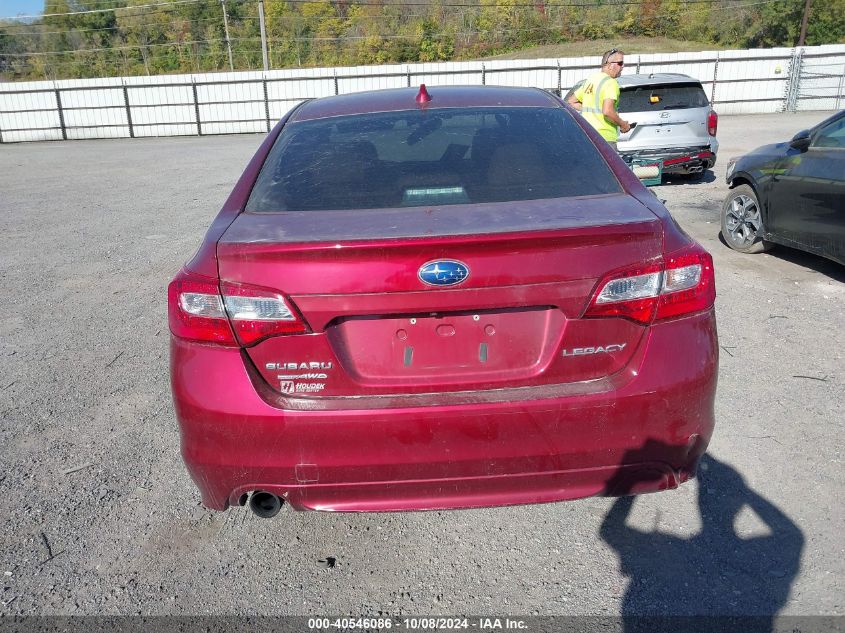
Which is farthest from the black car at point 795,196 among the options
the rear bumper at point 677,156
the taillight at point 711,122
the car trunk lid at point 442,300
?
the car trunk lid at point 442,300

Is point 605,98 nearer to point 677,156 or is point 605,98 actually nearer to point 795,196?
point 795,196

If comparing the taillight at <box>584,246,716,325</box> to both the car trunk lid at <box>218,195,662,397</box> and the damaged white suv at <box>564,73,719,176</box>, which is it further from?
the damaged white suv at <box>564,73,719,176</box>

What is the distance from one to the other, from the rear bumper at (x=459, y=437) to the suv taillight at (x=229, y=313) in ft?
0.18

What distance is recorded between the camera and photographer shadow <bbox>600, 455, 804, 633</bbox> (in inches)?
89.7

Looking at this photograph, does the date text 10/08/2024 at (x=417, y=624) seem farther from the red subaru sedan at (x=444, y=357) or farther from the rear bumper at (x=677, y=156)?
the rear bumper at (x=677, y=156)

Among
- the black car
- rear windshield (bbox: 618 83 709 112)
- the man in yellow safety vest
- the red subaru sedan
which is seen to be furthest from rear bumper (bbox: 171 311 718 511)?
rear windshield (bbox: 618 83 709 112)

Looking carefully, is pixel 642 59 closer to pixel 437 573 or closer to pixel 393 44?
pixel 437 573

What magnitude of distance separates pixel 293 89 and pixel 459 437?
2669 centimetres

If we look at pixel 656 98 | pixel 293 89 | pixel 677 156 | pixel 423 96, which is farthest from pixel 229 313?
pixel 293 89

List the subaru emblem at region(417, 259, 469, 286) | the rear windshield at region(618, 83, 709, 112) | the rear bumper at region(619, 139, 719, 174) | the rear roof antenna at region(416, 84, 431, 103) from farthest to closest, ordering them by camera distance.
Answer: the rear windshield at region(618, 83, 709, 112) → the rear bumper at region(619, 139, 719, 174) → the rear roof antenna at region(416, 84, 431, 103) → the subaru emblem at region(417, 259, 469, 286)

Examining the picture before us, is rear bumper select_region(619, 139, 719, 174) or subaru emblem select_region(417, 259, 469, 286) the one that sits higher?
subaru emblem select_region(417, 259, 469, 286)

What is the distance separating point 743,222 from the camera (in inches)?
268

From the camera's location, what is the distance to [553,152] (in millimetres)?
2822

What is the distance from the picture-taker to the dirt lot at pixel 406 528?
2.42 meters
